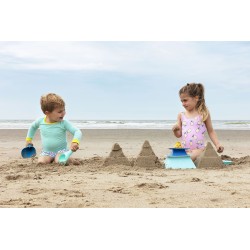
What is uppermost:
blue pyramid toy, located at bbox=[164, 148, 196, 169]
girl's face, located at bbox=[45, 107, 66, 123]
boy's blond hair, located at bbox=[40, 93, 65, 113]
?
boy's blond hair, located at bbox=[40, 93, 65, 113]

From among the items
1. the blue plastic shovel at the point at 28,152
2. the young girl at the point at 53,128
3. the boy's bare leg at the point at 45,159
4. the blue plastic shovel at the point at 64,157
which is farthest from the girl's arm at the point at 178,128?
the blue plastic shovel at the point at 28,152

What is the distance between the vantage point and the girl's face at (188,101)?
5539mm

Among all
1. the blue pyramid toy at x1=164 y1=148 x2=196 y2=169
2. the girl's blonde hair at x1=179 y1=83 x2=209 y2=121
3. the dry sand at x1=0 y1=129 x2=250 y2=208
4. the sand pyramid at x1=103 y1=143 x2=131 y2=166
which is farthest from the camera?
the girl's blonde hair at x1=179 y1=83 x2=209 y2=121

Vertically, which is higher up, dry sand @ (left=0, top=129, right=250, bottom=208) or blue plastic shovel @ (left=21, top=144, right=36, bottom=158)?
dry sand @ (left=0, top=129, right=250, bottom=208)

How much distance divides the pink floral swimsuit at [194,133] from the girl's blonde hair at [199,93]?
0.31 ft

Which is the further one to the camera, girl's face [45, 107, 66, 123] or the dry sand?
girl's face [45, 107, 66, 123]

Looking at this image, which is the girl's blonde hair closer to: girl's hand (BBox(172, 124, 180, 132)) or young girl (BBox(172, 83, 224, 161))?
young girl (BBox(172, 83, 224, 161))

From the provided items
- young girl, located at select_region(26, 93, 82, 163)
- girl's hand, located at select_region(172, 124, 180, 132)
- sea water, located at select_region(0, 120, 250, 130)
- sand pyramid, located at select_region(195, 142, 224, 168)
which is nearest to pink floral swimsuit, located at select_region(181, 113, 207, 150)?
girl's hand, located at select_region(172, 124, 180, 132)

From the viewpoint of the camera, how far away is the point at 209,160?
16.3 ft

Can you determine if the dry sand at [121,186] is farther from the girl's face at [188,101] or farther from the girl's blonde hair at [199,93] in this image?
the girl's face at [188,101]

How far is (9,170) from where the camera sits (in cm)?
480

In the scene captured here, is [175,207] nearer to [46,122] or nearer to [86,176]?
[86,176]

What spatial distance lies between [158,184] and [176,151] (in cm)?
127

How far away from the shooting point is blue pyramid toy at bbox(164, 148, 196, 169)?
4875 mm
